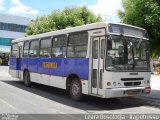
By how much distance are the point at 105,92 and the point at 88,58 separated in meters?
1.73

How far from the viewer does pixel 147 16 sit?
1527 centimetres

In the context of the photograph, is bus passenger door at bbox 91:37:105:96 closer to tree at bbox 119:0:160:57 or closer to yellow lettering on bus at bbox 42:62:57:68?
tree at bbox 119:0:160:57

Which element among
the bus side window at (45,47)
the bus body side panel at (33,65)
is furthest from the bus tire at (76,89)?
the bus body side panel at (33,65)

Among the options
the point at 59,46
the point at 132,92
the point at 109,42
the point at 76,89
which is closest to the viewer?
the point at 109,42

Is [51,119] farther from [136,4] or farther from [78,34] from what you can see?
[136,4]

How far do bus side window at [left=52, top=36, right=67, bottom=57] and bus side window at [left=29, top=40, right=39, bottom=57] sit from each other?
Answer: 8.09ft

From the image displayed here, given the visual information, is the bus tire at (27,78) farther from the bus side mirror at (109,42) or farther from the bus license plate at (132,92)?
the bus side mirror at (109,42)

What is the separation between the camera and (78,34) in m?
14.3

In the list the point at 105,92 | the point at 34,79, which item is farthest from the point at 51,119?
the point at 34,79

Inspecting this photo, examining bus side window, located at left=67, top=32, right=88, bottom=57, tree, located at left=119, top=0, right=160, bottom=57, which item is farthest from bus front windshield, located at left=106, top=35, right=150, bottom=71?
tree, located at left=119, top=0, right=160, bottom=57

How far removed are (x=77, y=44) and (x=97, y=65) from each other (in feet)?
5.96

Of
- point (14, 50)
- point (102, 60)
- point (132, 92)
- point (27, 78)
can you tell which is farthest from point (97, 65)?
point (14, 50)

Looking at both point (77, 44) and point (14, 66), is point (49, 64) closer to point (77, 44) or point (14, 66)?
point (77, 44)

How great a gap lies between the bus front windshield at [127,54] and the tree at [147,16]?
1697 mm
